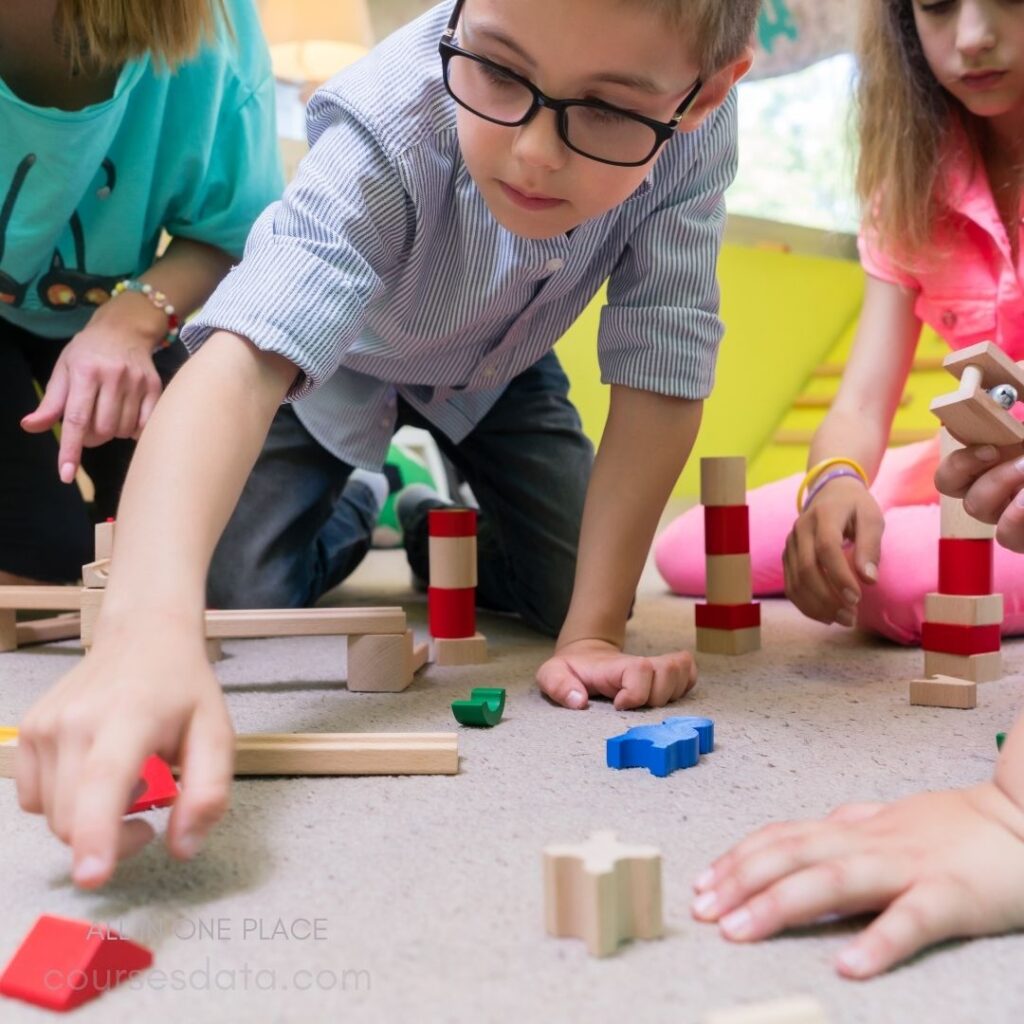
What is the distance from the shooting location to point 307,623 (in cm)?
99

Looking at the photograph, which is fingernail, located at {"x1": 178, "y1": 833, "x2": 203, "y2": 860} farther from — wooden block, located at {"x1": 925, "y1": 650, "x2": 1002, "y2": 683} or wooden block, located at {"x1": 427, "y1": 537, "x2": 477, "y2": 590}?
wooden block, located at {"x1": 925, "y1": 650, "x2": 1002, "y2": 683}

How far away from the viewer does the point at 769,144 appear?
3.20 metres

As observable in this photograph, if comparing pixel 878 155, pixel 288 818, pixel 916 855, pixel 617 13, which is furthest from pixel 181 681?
pixel 878 155

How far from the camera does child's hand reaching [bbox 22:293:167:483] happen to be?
1.06 metres

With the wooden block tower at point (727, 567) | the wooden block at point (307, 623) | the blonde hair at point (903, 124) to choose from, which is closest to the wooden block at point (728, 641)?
the wooden block tower at point (727, 567)

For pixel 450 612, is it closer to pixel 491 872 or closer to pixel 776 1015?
pixel 491 872

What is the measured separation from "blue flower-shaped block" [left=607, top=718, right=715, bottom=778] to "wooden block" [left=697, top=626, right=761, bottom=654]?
42 cm

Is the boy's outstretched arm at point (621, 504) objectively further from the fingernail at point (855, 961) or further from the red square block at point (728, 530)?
the fingernail at point (855, 961)

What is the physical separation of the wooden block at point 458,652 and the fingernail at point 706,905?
627 millimetres

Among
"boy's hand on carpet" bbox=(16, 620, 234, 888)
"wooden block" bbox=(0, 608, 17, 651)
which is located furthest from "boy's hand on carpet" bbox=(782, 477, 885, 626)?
"wooden block" bbox=(0, 608, 17, 651)

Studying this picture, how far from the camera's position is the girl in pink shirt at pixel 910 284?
1.13m

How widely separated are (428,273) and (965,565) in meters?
0.57

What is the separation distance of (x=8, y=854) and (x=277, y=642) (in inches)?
26.8

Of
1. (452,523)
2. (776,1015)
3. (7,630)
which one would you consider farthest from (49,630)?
(776,1015)
